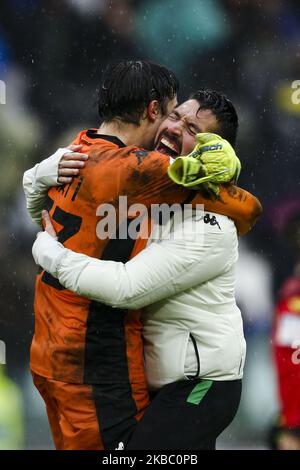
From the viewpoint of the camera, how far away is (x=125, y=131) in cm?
202

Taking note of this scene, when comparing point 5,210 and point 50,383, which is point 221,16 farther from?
point 50,383

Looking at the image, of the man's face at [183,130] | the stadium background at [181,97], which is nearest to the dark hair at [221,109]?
the man's face at [183,130]

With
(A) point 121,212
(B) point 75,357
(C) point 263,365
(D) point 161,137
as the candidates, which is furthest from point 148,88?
(C) point 263,365

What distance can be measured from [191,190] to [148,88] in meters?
0.28

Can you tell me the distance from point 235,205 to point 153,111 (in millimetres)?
305

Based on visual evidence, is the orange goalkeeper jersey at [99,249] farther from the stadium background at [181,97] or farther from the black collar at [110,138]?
the stadium background at [181,97]

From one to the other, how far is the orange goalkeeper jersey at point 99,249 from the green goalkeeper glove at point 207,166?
5 centimetres

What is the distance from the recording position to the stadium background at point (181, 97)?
3570 mm

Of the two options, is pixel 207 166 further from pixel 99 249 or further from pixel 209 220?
pixel 99 249

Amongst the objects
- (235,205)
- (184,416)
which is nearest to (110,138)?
(235,205)

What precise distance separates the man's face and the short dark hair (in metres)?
0.12

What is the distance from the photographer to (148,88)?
2002 mm

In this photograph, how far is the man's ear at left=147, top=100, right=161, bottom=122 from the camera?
201 centimetres

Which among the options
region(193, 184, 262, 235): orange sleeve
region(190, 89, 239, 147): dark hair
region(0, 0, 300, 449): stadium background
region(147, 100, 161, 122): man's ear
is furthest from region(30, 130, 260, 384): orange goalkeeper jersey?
region(0, 0, 300, 449): stadium background
